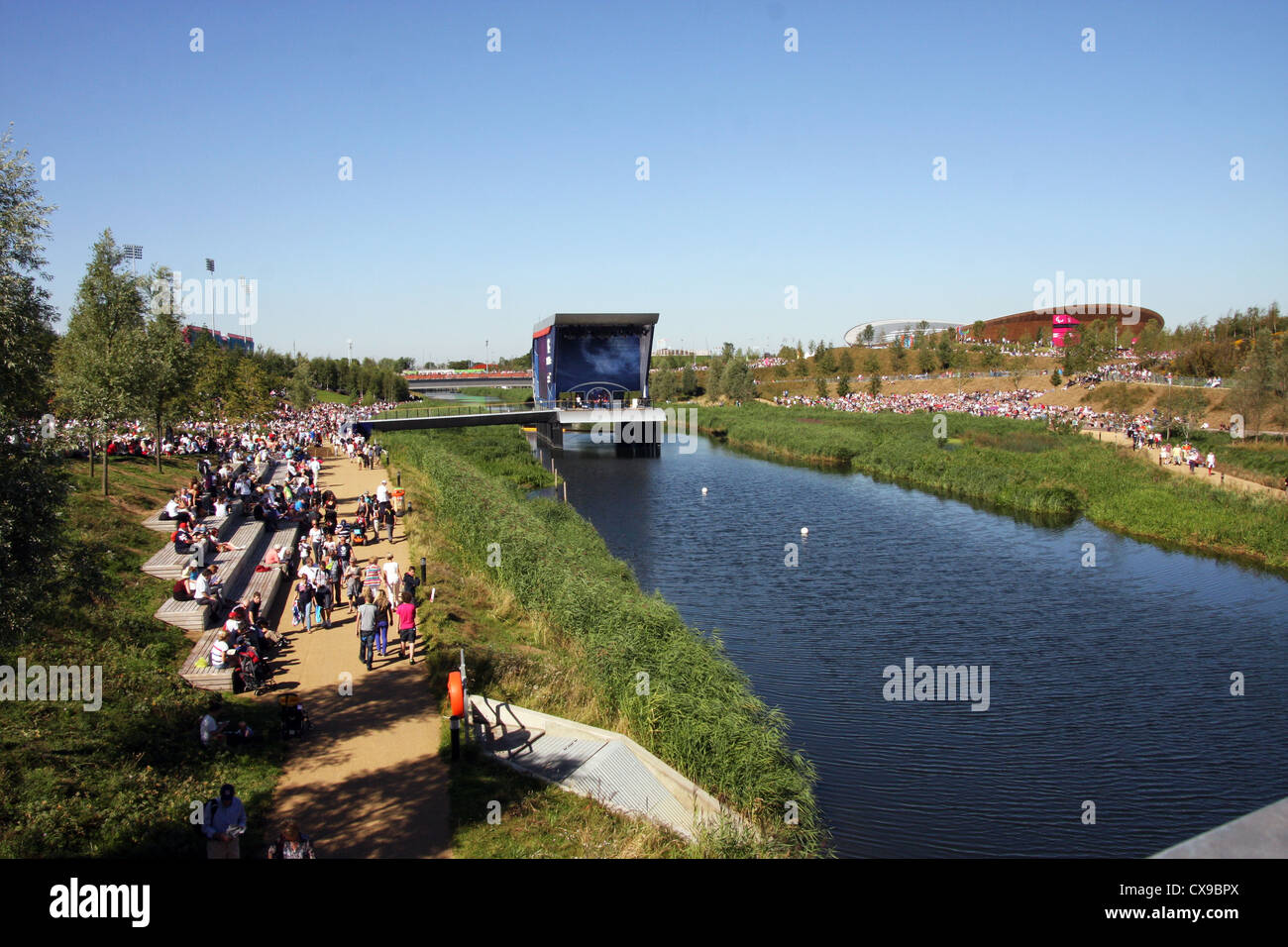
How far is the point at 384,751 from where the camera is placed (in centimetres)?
1293

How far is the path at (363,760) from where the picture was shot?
1054 centimetres

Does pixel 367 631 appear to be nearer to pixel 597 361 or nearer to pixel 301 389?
pixel 597 361

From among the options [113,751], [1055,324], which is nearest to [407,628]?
[113,751]

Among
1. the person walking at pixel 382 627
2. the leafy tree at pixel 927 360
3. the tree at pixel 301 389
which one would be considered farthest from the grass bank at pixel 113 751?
the leafy tree at pixel 927 360

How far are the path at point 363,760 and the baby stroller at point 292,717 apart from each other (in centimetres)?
18

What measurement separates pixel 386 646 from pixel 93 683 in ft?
17.7

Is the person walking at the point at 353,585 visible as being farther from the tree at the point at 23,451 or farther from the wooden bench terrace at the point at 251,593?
the tree at the point at 23,451

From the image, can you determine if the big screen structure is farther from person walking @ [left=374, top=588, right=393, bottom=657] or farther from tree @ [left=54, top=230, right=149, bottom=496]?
person walking @ [left=374, top=588, right=393, bottom=657]

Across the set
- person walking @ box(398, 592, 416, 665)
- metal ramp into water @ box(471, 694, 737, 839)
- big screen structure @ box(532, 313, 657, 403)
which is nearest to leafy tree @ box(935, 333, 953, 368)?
big screen structure @ box(532, 313, 657, 403)

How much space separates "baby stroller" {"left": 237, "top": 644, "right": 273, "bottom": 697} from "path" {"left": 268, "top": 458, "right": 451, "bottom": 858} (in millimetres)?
534

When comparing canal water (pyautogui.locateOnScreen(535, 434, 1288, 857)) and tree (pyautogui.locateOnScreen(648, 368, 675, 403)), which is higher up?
tree (pyautogui.locateOnScreen(648, 368, 675, 403))

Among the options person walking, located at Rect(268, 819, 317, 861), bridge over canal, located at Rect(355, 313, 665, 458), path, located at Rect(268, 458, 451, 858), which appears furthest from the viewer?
bridge over canal, located at Rect(355, 313, 665, 458)

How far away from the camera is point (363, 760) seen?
1266cm

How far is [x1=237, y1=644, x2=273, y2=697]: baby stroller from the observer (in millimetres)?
14945
